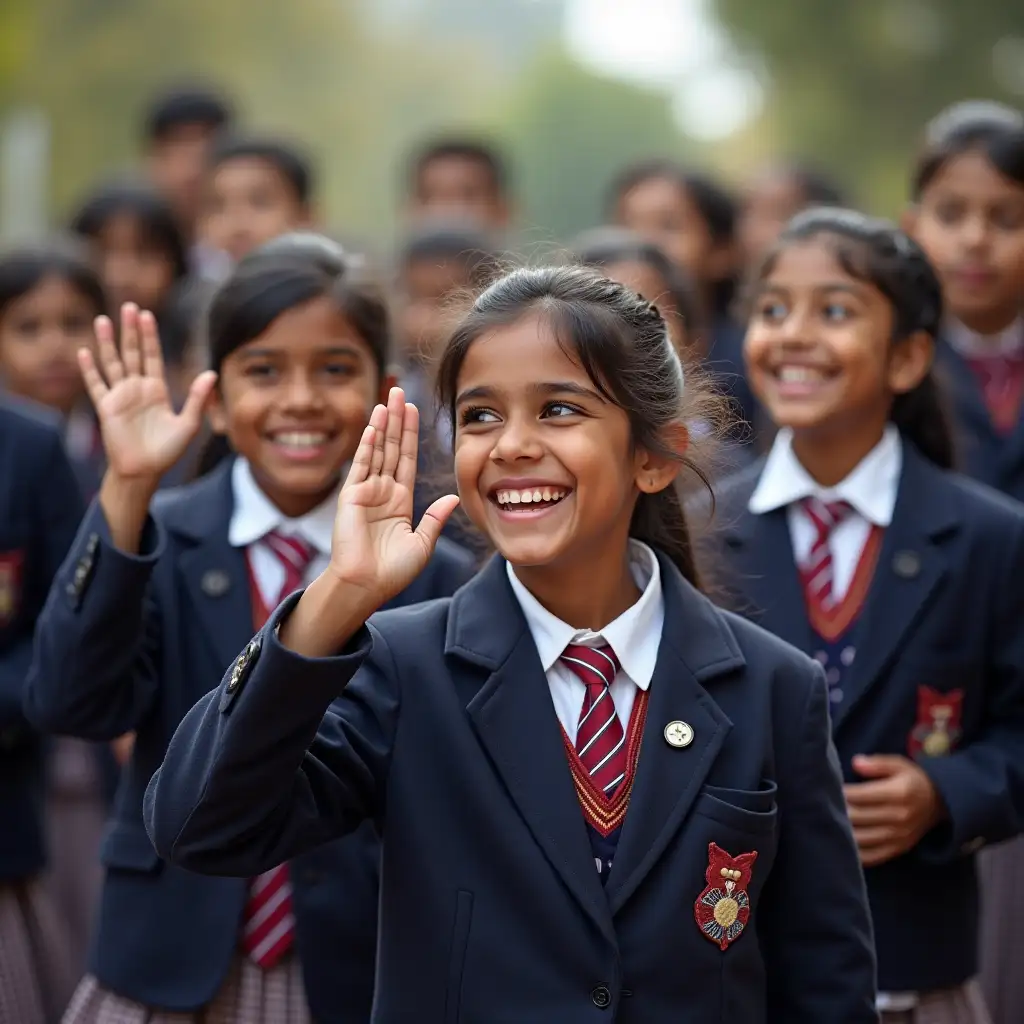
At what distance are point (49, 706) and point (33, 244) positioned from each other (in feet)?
9.03

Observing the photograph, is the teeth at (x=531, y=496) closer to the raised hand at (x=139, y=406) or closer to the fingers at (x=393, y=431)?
the fingers at (x=393, y=431)

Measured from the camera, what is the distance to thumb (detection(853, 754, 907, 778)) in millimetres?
3307

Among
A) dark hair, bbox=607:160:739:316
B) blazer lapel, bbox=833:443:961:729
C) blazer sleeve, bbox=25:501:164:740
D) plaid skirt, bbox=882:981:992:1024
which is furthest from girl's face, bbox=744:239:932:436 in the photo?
dark hair, bbox=607:160:739:316

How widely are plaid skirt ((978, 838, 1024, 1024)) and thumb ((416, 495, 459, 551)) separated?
6.96 ft

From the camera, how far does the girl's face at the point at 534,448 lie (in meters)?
2.62

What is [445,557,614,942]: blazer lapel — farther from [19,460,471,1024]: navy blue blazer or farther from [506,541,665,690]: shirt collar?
[19,460,471,1024]: navy blue blazer

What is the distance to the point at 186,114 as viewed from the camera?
8.67 meters

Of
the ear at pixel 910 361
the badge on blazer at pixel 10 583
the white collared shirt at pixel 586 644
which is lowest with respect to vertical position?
the badge on blazer at pixel 10 583

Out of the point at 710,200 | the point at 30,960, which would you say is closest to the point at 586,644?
the point at 30,960

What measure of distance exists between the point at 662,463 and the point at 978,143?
89.7 inches

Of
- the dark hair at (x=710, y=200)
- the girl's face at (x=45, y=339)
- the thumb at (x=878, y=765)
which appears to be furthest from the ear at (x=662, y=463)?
the dark hair at (x=710, y=200)

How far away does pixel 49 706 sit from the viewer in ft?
10.2

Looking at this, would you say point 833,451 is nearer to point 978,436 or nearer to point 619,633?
point 978,436

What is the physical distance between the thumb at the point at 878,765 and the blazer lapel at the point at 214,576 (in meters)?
1.17
